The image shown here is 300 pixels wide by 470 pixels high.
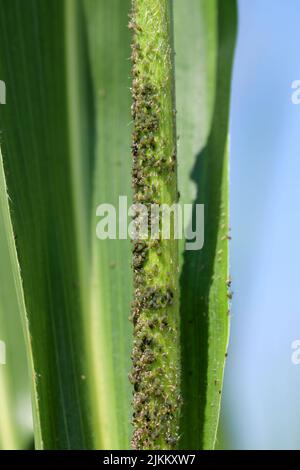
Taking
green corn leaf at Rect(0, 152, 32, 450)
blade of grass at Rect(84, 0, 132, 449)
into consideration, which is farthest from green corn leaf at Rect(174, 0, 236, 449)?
green corn leaf at Rect(0, 152, 32, 450)

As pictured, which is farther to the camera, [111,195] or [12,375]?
[12,375]

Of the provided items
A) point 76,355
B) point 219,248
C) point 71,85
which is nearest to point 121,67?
point 71,85

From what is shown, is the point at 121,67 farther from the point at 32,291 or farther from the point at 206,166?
the point at 32,291

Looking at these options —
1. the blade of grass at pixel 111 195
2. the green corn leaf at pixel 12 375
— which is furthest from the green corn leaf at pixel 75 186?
the green corn leaf at pixel 12 375

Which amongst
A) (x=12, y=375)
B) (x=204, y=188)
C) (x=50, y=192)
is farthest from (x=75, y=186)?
(x=12, y=375)

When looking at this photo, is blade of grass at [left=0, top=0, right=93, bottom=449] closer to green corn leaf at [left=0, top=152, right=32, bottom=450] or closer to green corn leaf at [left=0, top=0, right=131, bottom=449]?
green corn leaf at [left=0, top=0, right=131, bottom=449]

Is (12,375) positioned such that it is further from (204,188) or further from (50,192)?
(204,188)
